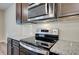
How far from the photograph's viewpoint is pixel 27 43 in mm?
1280

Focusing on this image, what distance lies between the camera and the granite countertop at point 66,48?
3.67ft

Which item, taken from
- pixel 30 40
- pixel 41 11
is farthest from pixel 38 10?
pixel 30 40

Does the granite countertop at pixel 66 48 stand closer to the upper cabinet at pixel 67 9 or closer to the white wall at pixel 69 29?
the white wall at pixel 69 29

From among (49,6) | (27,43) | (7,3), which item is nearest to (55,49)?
(27,43)

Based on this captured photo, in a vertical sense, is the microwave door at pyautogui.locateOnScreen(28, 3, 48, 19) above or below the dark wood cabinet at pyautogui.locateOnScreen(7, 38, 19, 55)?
above

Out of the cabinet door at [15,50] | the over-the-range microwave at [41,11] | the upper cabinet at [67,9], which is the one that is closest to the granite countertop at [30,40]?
the cabinet door at [15,50]

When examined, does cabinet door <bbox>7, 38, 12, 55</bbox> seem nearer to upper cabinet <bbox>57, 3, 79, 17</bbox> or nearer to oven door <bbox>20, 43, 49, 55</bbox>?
oven door <bbox>20, 43, 49, 55</bbox>

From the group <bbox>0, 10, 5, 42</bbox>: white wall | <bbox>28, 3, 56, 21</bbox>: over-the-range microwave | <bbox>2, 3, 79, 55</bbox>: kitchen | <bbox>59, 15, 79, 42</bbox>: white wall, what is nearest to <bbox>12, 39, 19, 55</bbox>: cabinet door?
<bbox>2, 3, 79, 55</bbox>: kitchen

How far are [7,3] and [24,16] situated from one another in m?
0.23

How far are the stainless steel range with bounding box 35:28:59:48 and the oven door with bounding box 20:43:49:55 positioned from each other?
65 millimetres

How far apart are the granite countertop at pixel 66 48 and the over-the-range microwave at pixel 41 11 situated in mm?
283

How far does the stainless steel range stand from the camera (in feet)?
3.93

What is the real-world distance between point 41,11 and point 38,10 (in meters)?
0.03

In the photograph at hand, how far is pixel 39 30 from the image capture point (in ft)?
4.11
